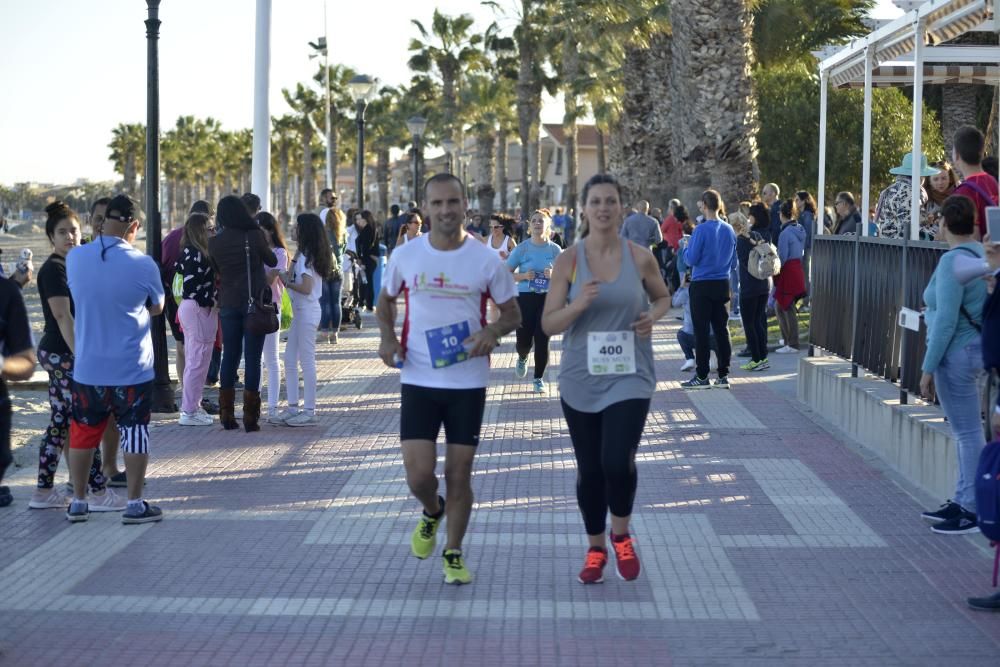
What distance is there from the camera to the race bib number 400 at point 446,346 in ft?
20.8

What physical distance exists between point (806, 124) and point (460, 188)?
143 feet

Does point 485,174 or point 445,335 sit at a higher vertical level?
point 485,174

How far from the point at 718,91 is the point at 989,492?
57.5ft

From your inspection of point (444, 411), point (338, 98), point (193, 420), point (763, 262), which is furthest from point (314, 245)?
point (338, 98)

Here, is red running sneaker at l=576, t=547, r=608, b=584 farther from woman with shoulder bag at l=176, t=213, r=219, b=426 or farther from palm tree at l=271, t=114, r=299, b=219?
palm tree at l=271, t=114, r=299, b=219

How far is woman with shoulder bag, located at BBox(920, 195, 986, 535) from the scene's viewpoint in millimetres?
7281

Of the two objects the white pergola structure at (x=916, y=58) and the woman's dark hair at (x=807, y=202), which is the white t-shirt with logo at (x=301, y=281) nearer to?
the white pergola structure at (x=916, y=58)

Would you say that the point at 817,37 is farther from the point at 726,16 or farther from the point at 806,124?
the point at 726,16

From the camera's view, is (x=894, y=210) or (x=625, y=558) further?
(x=894, y=210)

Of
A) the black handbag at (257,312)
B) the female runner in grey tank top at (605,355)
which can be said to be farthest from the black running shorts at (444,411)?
the black handbag at (257,312)

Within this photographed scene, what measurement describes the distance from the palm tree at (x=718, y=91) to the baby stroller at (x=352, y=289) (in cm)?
577

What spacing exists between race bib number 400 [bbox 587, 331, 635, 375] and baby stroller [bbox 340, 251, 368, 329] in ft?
50.1

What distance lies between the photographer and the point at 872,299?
35.6 feet

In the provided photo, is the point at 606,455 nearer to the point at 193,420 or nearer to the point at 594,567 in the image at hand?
the point at 594,567
